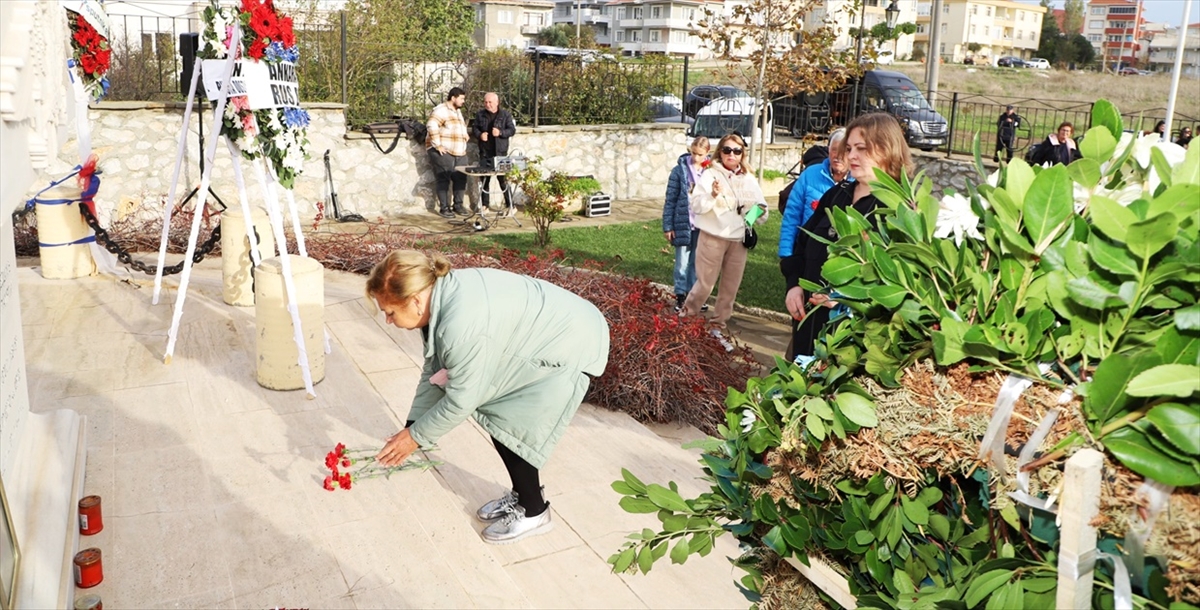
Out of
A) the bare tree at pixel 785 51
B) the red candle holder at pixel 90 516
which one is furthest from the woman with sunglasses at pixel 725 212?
the bare tree at pixel 785 51

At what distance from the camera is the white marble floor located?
3908 mm

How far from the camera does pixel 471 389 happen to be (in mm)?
3654

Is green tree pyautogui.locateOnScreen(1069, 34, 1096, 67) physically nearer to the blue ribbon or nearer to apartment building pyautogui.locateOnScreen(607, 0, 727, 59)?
apartment building pyautogui.locateOnScreen(607, 0, 727, 59)

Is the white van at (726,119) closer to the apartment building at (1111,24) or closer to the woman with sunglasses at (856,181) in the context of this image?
the woman with sunglasses at (856,181)

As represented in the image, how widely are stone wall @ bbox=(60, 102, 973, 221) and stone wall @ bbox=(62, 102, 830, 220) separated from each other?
11 millimetres

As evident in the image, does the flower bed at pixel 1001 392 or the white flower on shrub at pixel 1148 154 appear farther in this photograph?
the white flower on shrub at pixel 1148 154

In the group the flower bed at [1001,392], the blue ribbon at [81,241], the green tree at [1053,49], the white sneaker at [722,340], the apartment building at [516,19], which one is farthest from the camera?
the green tree at [1053,49]

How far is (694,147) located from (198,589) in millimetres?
5314

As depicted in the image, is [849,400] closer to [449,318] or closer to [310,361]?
[449,318]

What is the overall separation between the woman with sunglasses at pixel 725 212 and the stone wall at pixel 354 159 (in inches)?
179

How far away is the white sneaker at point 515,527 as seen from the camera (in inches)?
167

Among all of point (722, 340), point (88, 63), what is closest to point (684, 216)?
point (722, 340)

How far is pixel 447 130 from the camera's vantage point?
1285cm

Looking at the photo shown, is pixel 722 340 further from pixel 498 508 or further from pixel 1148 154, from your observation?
pixel 1148 154
